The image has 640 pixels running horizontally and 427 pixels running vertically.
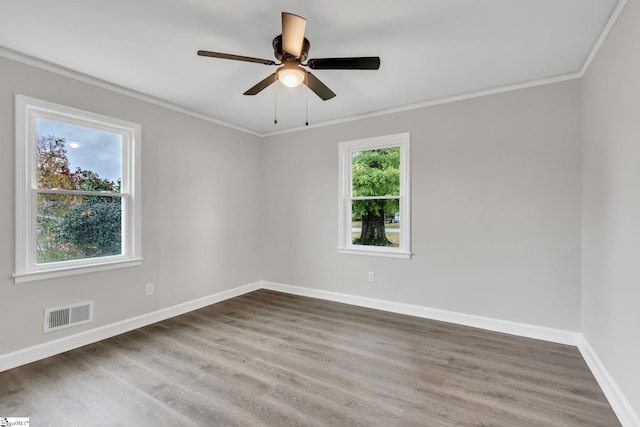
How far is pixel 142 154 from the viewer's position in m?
3.46

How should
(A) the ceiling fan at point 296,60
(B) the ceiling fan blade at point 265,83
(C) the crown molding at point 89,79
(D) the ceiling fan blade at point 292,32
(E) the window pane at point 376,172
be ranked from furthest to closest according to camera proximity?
(E) the window pane at point 376,172 < (C) the crown molding at point 89,79 < (B) the ceiling fan blade at point 265,83 < (A) the ceiling fan at point 296,60 < (D) the ceiling fan blade at point 292,32

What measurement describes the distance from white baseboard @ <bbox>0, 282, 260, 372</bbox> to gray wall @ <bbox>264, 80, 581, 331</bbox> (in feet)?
6.29

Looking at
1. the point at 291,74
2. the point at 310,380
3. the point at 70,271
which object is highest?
the point at 291,74

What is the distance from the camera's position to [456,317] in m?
3.49

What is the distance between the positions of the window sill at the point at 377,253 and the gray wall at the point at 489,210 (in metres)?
0.07

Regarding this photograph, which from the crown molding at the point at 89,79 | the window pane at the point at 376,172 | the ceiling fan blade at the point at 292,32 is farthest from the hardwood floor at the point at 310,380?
the crown molding at the point at 89,79

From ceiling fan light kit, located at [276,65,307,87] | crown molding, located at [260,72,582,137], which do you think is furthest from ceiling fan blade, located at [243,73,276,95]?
crown molding, located at [260,72,582,137]

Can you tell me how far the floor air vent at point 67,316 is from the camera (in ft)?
8.93

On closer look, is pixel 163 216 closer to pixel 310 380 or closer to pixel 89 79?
pixel 89 79

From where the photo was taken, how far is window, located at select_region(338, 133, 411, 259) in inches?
153

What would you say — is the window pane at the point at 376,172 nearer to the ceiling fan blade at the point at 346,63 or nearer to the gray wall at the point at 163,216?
the gray wall at the point at 163,216

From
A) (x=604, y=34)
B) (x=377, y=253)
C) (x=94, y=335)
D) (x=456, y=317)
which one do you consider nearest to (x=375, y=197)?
(x=377, y=253)

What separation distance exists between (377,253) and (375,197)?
2.52ft

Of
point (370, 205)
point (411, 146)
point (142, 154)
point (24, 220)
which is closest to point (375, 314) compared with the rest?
point (370, 205)
